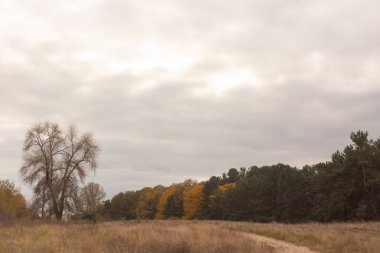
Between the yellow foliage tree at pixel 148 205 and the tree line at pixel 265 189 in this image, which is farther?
the yellow foliage tree at pixel 148 205

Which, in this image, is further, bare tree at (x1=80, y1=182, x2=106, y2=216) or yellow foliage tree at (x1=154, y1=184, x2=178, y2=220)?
bare tree at (x1=80, y1=182, x2=106, y2=216)

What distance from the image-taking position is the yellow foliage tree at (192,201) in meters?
94.9

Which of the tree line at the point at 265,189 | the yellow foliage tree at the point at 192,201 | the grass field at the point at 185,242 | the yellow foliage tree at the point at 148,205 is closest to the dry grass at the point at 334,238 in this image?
the grass field at the point at 185,242

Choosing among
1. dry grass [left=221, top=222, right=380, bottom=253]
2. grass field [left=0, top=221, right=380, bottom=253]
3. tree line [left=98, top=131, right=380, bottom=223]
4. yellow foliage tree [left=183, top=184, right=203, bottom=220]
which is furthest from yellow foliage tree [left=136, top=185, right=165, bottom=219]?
grass field [left=0, top=221, right=380, bottom=253]

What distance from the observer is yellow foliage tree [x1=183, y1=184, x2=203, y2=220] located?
94.9m

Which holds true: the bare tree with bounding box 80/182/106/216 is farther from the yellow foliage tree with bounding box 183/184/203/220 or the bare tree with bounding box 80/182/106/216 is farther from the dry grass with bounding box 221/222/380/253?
the dry grass with bounding box 221/222/380/253

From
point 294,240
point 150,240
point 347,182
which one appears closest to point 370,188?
point 347,182

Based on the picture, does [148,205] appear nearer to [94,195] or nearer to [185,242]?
[94,195]

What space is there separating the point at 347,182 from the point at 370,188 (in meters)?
2.73

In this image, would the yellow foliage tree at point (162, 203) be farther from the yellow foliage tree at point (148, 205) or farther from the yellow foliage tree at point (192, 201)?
the yellow foliage tree at point (192, 201)

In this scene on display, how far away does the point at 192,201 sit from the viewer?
3775 inches

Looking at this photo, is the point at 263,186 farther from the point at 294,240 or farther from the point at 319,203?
the point at 294,240

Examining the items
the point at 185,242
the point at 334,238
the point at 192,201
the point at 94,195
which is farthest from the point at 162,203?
the point at 185,242

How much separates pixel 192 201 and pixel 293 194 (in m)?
35.7
